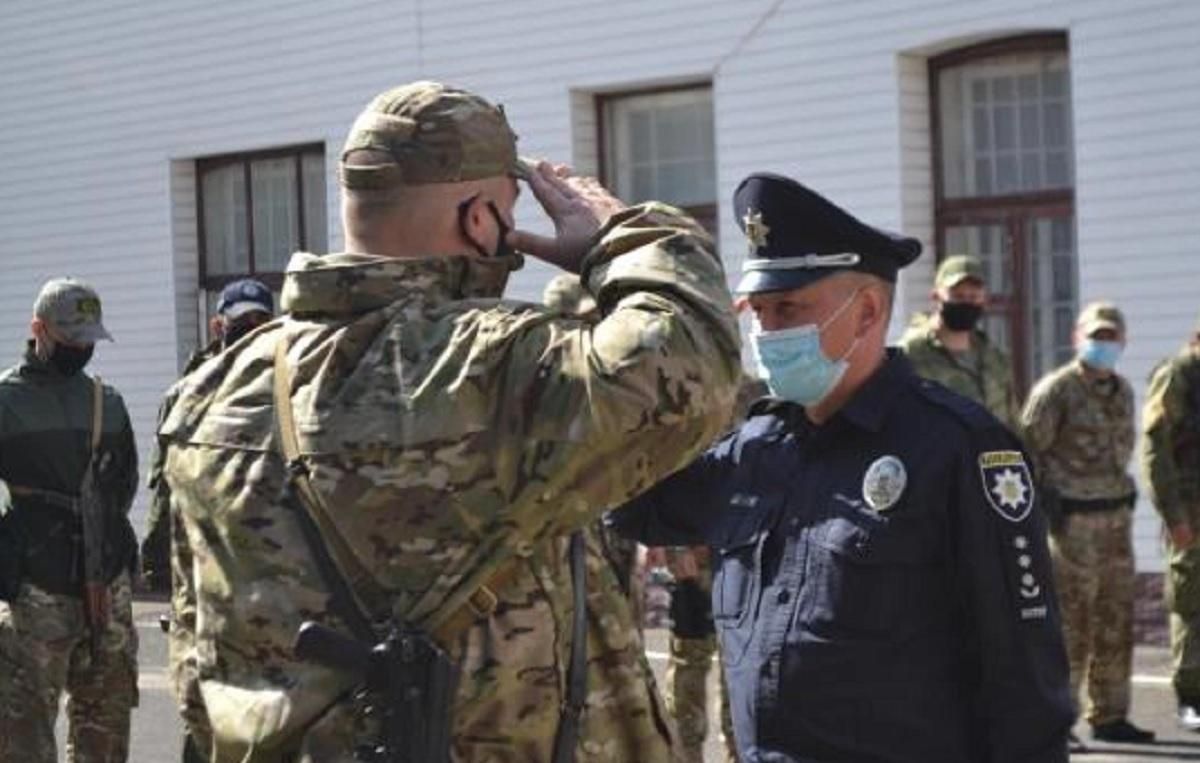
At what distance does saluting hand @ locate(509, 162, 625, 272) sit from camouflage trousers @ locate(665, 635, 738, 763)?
19.6 ft

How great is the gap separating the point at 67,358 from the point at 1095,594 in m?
4.89

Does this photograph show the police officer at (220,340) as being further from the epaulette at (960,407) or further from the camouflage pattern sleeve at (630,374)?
the camouflage pattern sleeve at (630,374)

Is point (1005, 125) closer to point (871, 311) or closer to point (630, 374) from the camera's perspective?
point (871, 311)

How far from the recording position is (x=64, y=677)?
8781mm

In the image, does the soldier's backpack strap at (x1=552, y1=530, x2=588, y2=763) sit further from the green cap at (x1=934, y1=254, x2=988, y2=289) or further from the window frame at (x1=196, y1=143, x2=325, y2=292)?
the window frame at (x1=196, y1=143, x2=325, y2=292)

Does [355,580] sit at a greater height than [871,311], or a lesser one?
lesser

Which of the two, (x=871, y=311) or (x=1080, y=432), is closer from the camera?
(x=871, y=311)

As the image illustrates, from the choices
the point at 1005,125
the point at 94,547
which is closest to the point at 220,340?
the point at 94,547

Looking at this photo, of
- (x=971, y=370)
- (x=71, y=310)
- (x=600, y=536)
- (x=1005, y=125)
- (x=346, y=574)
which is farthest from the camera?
(x=1005, y=125)

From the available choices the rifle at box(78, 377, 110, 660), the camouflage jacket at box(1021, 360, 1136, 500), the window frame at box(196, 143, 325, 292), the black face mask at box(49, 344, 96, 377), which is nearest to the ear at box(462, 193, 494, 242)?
the rifle at box(78, 377, 110, 660)

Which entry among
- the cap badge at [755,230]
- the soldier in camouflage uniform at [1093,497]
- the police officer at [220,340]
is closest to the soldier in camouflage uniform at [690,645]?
the soldier in camouflage uniform at [1093,497]

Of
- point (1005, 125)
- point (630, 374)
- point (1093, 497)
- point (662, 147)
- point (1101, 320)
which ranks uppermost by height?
point (662, 147)

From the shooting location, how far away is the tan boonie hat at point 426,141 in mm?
3359

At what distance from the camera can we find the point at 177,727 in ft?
37.7
